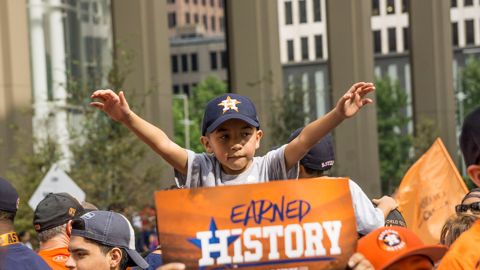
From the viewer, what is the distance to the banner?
4.06 metres

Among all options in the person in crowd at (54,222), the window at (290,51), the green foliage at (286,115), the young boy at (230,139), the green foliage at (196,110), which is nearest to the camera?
the young boy at (230,139)

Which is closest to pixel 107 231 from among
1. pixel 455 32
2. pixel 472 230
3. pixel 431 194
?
pixel 472 230

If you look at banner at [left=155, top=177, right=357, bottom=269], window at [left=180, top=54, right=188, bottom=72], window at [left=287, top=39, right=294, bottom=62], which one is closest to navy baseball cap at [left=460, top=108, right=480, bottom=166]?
banner at [left=155, top=177, right=357, bottom=269]

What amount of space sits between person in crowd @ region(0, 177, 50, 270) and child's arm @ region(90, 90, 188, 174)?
725 millimetres

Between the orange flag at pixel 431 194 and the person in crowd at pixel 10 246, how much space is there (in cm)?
730

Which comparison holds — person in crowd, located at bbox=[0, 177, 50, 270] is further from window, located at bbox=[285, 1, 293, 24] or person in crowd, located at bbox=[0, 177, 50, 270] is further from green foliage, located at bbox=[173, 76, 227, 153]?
green foliage, located at bbox=[173, 76, 227, 153]

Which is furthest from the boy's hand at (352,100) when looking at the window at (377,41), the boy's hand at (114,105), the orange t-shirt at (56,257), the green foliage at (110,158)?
the window at (377,41)

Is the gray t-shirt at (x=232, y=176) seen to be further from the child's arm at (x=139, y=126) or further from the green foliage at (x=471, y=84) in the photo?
the green foliage at (x=471, y=84)

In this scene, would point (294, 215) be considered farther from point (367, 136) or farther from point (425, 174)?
point (367, 136)

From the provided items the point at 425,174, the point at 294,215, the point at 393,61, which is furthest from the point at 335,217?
the point at 393,61

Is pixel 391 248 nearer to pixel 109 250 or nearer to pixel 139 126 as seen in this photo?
pixel 139 126

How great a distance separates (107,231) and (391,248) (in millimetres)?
2090

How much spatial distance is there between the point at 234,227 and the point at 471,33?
102 m

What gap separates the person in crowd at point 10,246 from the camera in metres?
5.49
